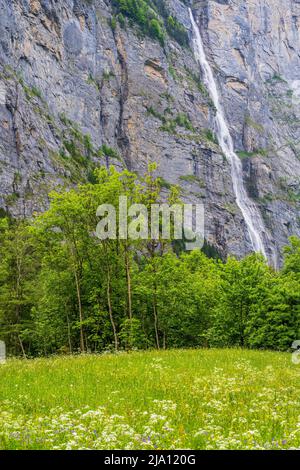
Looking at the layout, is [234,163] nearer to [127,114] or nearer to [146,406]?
[127,114]

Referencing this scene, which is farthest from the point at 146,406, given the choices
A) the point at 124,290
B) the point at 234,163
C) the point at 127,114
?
the point at 234,163

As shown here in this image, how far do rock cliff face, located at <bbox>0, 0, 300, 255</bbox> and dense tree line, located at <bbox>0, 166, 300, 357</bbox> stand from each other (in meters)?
40.1

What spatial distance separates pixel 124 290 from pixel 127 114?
330ft

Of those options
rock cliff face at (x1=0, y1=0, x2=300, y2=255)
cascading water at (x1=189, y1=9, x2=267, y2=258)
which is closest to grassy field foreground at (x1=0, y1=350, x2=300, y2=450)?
rock cliff face at (x1=0, y1=0, x2=300, y2=255)

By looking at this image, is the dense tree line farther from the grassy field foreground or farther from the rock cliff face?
the rock cliff face

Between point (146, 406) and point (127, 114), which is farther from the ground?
point (127, 114)

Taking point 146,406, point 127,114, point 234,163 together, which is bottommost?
point 146,406

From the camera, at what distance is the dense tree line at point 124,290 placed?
104ft

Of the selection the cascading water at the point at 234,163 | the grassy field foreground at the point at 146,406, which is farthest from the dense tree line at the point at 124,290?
the cascading water at the point at 234,163

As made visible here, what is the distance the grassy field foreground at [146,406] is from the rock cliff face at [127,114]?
208ft

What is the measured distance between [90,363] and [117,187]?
537 inches

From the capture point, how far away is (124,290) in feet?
116

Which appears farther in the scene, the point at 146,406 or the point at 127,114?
the point at 127,114

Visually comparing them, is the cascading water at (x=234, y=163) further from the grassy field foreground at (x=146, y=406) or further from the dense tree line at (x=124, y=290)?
the grassy field foreground at (x=146, y=406)
